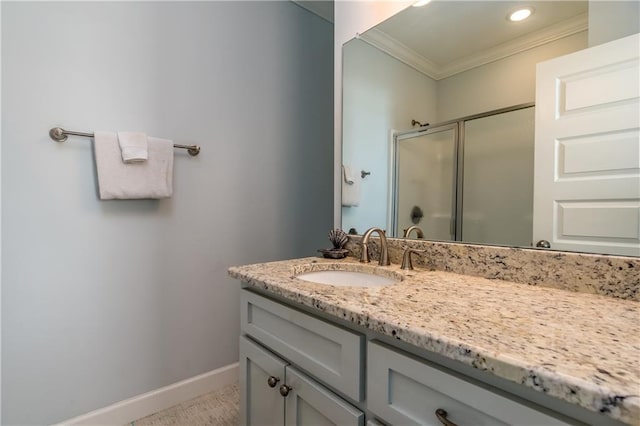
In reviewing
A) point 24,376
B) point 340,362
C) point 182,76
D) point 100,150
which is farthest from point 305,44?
point 24,376

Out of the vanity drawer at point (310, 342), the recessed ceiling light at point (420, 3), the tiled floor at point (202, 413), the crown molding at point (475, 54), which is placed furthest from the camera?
the tiled floor at point (202, 413)

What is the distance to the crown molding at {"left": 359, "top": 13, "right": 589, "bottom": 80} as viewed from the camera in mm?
851

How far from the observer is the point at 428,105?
1.18 metres

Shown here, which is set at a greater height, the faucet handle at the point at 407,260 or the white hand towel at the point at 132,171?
the white hand towel at the point at 132,171

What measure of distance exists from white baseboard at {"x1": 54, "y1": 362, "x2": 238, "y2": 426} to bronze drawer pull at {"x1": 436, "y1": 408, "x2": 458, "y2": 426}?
1534 mm

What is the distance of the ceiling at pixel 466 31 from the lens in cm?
88

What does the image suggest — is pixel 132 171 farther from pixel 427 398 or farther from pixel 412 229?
pixel 427 398

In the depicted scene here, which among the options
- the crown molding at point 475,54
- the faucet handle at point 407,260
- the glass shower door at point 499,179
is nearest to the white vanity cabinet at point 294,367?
the faucet handle at point 407,260

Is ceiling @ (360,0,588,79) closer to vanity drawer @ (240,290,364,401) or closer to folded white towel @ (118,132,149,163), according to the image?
vanity drawer @ (240,290,364,401)

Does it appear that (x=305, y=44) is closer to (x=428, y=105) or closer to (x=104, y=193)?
(x=428, y=105)

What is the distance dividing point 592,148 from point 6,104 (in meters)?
1.98

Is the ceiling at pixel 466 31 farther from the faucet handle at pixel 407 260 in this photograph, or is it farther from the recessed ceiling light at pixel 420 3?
the faucet handle at pixel 407 260

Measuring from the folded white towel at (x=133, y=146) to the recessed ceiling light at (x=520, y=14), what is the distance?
150 cm

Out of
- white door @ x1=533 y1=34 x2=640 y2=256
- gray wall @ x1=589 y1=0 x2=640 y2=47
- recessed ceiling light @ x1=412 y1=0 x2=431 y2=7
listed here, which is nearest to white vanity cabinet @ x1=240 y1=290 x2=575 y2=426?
white door @ x1=533 y1=34 x2=640 y2=256
